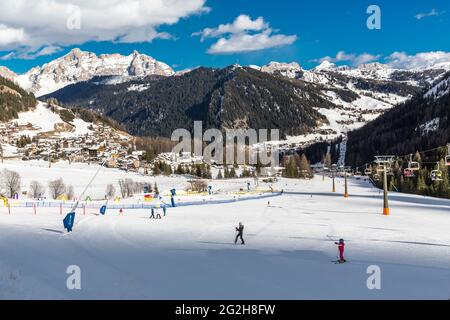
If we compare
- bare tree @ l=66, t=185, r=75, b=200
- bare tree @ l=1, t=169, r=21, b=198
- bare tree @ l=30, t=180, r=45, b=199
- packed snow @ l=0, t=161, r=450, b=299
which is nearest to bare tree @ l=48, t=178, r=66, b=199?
bare tree @ l=66, t=185, r=75, b=200

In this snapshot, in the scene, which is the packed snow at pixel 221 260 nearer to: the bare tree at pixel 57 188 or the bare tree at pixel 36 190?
the bare tree at pixel 36 190

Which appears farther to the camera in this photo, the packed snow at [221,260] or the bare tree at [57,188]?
the bare tree at [57,188]

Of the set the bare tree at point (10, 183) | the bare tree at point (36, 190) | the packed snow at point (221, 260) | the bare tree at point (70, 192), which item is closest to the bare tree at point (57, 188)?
the bare tree at point (70, 192)

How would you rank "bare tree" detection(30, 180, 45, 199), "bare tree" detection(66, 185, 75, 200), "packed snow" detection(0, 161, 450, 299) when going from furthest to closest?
"bare tree" detection(66, 185, 75, 200), "bare tree" detection(30, 180, 45, 199), "packed snow" detection(0, 161, 450, 299)

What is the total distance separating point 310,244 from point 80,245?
45.5ft

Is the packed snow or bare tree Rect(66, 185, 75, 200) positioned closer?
the packed snow

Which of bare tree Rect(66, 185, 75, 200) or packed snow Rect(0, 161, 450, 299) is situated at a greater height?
packed snow Rect(0, 161, 450, 299)

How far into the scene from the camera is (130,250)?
25.9m

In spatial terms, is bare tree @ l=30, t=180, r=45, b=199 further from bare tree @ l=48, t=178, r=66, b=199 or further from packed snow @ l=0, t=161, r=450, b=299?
packed snow @ l=0, t=161, r=450, b=299

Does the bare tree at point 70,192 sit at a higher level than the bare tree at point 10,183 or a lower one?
lower

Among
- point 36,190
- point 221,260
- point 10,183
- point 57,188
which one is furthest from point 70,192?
point 221,260

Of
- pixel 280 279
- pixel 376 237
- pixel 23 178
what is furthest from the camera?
pixel 23 178
